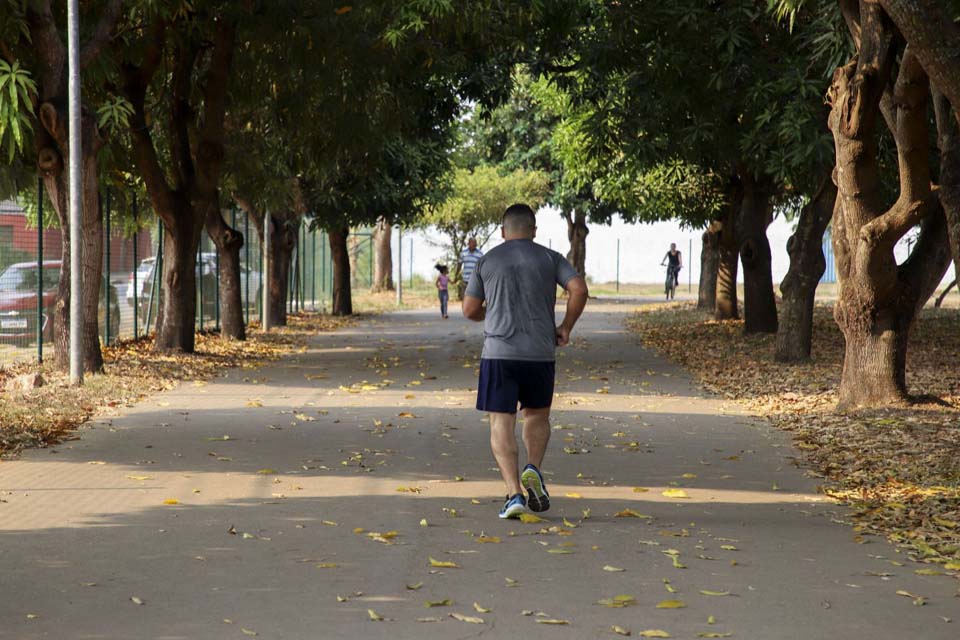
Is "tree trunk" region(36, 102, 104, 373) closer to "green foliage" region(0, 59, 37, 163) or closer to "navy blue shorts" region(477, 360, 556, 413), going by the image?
"green foliage" region(0, 59, 37, 163)

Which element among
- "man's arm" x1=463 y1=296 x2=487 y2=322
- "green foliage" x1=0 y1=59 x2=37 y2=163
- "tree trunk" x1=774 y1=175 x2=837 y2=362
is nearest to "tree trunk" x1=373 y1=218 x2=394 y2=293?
"tree trunk" x1=774 y1=175 x2=837 y2=362

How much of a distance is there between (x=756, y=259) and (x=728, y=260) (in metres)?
5.02

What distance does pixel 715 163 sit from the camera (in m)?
23.4

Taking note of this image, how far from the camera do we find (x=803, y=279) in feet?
61.4

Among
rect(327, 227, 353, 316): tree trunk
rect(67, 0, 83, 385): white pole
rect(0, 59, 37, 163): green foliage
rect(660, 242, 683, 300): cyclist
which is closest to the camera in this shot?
rect(0, 59, 37, 163): green foliage

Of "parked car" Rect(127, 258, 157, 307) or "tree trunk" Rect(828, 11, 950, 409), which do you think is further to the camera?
"parked car" Rect(127, 258, 157, 307)

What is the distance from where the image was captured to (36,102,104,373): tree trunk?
15867mm

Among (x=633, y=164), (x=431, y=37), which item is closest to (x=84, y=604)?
(x=431, y=37)

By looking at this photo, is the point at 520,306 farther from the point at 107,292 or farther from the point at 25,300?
the point at 107,292

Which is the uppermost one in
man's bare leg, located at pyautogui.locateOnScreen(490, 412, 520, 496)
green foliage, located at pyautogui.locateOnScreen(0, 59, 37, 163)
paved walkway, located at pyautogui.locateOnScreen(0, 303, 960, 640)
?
green foliage, located at pyautogui.locateOnScreen(0, 59, 37, 163)

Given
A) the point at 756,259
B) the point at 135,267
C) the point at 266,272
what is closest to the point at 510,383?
Result: the point at 135,267

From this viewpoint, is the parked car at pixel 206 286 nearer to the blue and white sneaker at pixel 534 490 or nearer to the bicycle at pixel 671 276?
the blue and white sneaker at pixel 534 490

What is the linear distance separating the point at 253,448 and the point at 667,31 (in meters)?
10.0

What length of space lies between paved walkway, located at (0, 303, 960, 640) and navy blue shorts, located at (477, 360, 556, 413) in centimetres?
68
